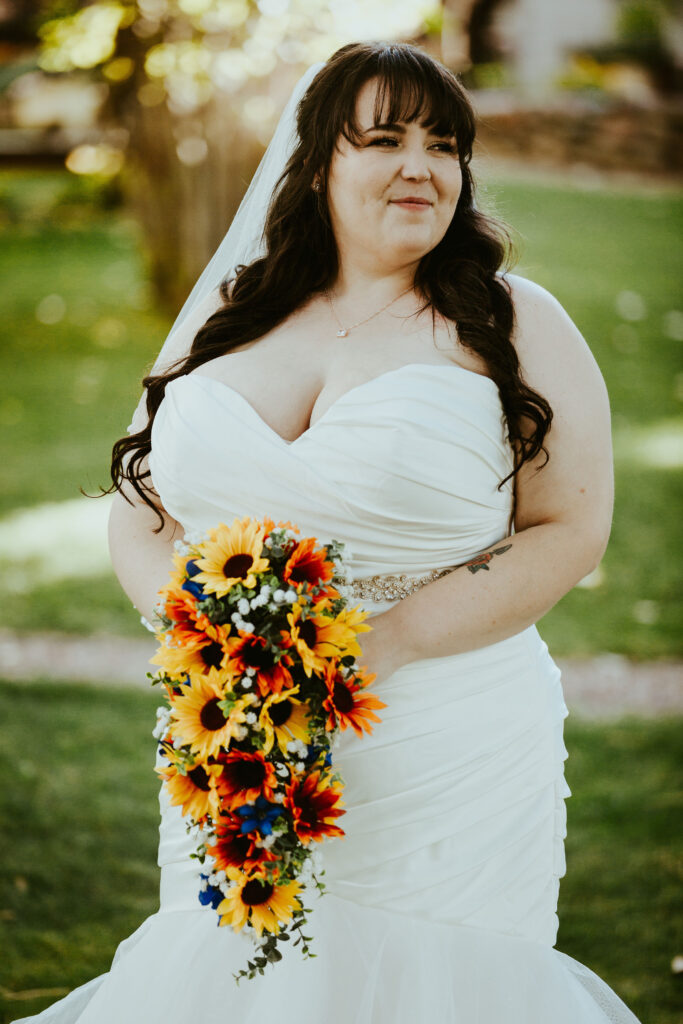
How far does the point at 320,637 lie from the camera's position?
1972mm

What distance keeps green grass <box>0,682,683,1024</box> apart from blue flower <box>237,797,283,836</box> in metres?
2.03

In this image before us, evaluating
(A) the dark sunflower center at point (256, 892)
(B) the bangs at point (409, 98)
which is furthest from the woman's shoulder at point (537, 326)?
(A) the dark sunflower center at point (256, 892)

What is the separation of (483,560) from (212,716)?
74 centimetres

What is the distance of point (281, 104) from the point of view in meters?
9.53

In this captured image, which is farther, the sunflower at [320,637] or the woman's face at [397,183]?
the woman's face at [397,183]

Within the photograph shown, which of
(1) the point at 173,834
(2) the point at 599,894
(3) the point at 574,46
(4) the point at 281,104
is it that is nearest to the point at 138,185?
(4) the point at 281,104

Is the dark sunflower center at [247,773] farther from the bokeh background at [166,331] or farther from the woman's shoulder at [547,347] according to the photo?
the bokeh background at [166,331]

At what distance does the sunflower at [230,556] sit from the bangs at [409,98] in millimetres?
933

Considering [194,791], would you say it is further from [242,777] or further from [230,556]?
[230,556]

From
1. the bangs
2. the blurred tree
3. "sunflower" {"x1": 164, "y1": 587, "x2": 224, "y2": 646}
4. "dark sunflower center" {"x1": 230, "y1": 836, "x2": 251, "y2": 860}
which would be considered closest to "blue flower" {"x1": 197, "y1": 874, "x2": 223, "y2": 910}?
"dark sunflower center" {"x1": 230, "y1": 836, "x2": 251, "y2": 860}

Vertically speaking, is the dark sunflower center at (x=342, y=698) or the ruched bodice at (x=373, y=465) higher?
the ruched bodice at (x=373, y=465)

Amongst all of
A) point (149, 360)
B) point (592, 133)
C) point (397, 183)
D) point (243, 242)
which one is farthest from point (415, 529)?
point (592, 133)

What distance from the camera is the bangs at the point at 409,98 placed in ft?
7.63

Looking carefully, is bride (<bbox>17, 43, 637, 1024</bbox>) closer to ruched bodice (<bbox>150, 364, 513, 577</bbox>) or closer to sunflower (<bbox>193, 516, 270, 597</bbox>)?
ruched bodice (<bbox>150, 364, 513, 577</bbox>)
